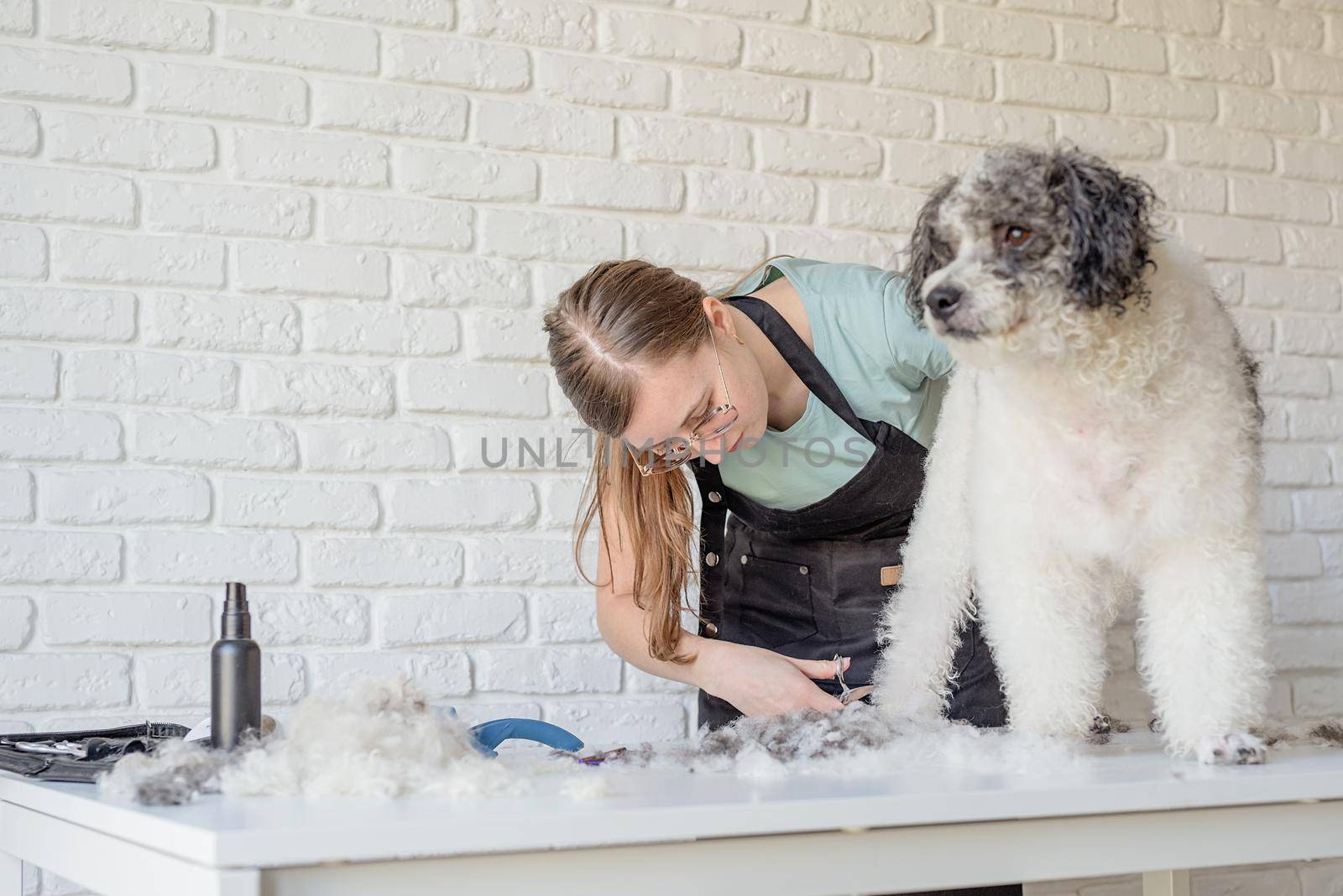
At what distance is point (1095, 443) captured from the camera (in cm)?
122

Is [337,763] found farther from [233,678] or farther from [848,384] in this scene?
[848,384]

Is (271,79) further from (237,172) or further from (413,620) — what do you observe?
(413,620)

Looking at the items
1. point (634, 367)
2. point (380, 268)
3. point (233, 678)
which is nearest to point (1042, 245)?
point (634, 367)

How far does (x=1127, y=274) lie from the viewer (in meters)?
1.12

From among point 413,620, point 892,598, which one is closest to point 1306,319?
point 892,598

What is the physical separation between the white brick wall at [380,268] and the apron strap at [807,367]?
511mm

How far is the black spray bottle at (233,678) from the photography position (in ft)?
3.82

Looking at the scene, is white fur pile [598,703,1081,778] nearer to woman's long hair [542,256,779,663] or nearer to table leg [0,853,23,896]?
woman's long hair [542,256,779,663]

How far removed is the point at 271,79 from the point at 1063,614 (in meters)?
1.55

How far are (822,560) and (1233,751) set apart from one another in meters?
0.73

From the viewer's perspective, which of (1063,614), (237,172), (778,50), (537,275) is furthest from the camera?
(778,50)

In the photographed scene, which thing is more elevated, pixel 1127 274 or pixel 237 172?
pixel 237 172

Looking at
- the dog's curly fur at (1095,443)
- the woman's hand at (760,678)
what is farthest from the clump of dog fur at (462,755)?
the woman's hand at (760,678)

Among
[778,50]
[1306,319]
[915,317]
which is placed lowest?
[915,317]
